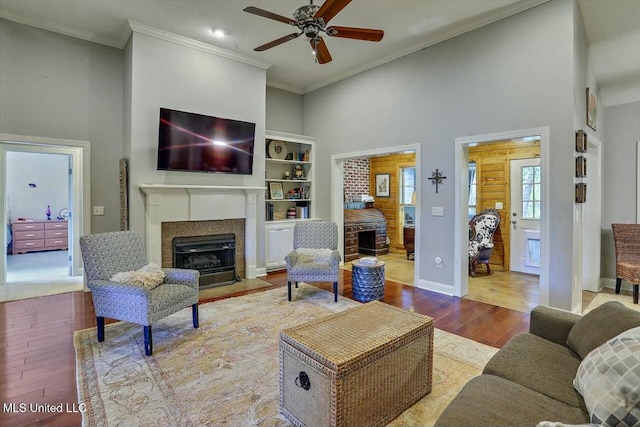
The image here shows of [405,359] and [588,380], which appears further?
[405,359]

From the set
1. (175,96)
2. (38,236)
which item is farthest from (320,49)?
(38,236)

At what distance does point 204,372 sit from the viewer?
8.02ft

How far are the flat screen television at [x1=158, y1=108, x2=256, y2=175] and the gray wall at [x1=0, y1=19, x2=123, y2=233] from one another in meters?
1.01

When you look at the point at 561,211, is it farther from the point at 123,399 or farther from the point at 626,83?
the point at 123,399

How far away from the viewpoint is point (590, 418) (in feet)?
4.09

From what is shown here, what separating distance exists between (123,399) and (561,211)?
4338mm

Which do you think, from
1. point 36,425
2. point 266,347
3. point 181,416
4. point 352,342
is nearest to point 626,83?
point 352,342

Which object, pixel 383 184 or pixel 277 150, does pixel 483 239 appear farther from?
pixel 277 150

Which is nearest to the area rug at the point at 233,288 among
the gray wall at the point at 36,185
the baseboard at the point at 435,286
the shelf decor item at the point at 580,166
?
the baseboard at the point at 435,286

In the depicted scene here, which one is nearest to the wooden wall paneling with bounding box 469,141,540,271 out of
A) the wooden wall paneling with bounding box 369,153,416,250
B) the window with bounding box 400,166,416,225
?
the window with bounding box 400,166,416,225

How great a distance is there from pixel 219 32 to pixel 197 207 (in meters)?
2.43

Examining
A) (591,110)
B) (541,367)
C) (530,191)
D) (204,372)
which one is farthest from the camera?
(530,191)

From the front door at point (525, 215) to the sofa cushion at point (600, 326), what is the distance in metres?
4.29

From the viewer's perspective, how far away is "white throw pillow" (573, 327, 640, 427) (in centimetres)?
112
